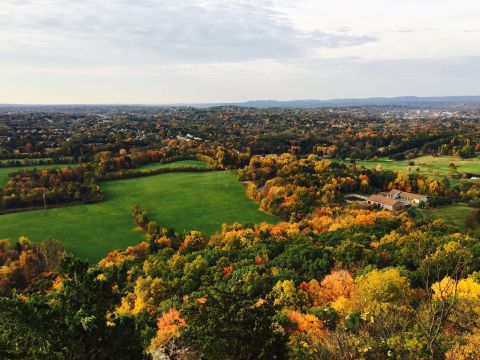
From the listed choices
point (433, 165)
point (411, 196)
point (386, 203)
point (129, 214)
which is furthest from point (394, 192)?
point (129, 214)

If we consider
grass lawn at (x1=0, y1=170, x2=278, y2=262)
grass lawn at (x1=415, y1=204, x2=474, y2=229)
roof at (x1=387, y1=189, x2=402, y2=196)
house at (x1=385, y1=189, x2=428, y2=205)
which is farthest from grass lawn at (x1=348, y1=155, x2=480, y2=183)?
grass lawn at (x1=0, y1=170, x2=278, y2=262)

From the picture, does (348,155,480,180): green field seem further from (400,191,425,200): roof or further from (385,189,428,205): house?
(385,189,428,205): house

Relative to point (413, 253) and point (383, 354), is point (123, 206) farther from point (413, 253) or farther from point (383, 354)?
point (383, 354)

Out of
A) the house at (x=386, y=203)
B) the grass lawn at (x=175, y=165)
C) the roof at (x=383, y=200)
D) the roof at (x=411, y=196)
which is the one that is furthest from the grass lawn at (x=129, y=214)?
the roof at (x=411, y=196)

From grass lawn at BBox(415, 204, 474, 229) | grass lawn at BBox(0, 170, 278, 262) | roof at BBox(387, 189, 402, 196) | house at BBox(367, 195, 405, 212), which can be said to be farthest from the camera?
roof at BBox(387, 189, 402, 196)

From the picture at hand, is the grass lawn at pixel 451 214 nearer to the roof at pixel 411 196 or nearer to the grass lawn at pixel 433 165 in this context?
the roof at pixel 411 196
